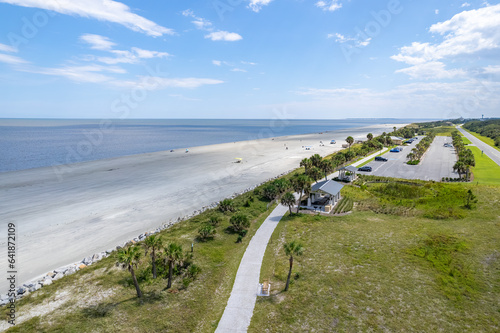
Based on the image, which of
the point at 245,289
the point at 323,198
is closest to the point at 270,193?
the point at 323,198

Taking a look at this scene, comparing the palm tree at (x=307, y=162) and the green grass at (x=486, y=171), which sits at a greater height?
the palm tree at (x=307, y=162)

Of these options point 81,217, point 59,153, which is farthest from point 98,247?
point 59,153

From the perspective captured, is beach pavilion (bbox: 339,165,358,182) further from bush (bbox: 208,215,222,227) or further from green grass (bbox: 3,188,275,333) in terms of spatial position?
green grass (bbox: 3,188,275,333)

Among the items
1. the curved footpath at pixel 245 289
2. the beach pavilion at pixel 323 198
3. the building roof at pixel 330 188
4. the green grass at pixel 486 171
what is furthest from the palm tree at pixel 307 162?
the green grass at pixel 486 171

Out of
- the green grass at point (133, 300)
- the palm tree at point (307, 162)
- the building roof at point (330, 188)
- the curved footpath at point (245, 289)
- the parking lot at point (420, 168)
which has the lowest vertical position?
the green grass at point (133, 300)

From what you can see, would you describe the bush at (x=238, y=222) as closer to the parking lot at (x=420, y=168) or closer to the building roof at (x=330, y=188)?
the building roof at (x=330, y=188)

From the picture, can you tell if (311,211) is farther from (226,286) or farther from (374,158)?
(374,158)
